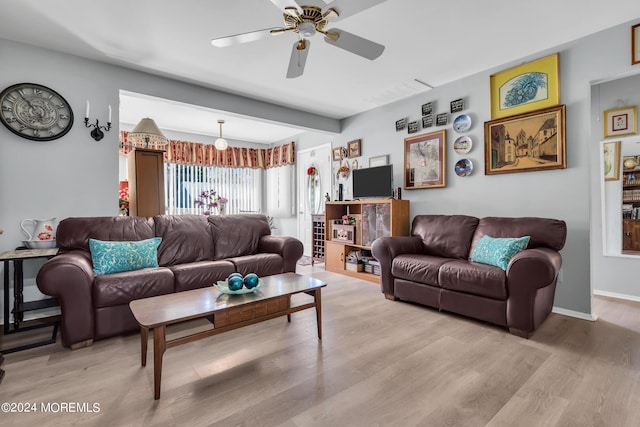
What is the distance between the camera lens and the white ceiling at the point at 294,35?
2.29 meters

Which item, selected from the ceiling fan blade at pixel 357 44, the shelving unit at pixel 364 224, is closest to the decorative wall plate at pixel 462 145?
the shelving unit at pixel 364 224

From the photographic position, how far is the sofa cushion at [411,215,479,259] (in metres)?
3.26

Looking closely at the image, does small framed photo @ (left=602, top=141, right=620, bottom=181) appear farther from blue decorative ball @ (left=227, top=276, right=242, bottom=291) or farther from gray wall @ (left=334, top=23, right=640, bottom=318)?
blue decorative ball @ (left=227, top=276, right=242, bottom=291)

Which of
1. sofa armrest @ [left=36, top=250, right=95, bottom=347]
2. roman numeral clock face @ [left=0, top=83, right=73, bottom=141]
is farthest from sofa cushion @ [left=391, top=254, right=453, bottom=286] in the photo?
roman numeral clock face @ [left=0, top=83, right=73, bottom=141]

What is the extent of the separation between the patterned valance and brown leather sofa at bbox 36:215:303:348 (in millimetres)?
2736

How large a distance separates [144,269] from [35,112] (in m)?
1.82

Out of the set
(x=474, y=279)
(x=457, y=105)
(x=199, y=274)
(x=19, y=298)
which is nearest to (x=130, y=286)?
Result: (x=199, y=274)

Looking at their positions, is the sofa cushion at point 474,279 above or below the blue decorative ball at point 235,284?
below

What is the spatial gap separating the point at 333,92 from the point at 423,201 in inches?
75.2

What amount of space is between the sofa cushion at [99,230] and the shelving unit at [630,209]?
16.9 feet

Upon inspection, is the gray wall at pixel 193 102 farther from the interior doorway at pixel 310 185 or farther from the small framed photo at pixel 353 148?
the interior doorway at pixel 310 185

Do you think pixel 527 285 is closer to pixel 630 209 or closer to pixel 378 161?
pixel 630 209

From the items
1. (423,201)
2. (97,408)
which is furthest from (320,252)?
(97,408)

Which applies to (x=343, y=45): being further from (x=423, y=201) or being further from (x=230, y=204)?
(x=230, y=204)
